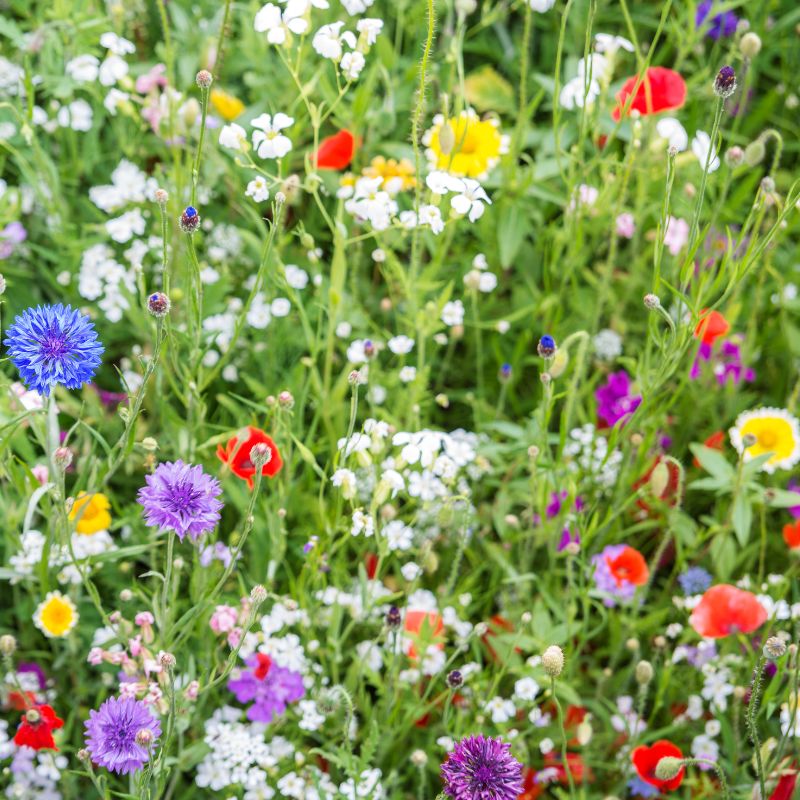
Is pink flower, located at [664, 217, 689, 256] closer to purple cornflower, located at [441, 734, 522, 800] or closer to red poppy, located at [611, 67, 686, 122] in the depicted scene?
red poppy, located at [611, 67, 686, 122]

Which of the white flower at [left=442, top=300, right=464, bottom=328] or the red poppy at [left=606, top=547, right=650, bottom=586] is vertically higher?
the white flower at [left=442, top=300, right=464, bottom=328]

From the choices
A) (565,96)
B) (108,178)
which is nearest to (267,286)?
(108,178)

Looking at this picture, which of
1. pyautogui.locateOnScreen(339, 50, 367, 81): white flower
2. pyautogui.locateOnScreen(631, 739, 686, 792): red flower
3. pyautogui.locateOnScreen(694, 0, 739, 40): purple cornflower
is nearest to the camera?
pyautogui.locateOnScreen(631, 739, 686, 792): red flower

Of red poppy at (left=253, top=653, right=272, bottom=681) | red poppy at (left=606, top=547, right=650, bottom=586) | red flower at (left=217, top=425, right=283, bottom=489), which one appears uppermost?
red flower at (left=217, top=425, right=283, bottom=489)

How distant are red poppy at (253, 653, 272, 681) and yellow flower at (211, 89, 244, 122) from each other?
2.95 ft

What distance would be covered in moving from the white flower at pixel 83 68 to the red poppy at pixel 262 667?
3.00 feet

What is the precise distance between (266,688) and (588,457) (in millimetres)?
576

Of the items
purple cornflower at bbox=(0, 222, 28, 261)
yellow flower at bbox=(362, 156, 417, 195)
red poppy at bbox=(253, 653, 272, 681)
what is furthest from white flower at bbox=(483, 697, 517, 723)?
purple cornflower at bbox=(0, 222, 28, 261)

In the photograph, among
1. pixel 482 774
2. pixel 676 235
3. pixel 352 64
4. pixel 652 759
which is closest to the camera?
pixel 482 774

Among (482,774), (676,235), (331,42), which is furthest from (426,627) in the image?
(676,235)

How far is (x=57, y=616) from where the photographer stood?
128 cm

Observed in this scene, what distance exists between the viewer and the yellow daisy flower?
1533mm

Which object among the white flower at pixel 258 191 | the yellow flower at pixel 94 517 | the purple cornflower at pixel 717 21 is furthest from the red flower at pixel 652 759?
the purple cornflower at pixel 717 21

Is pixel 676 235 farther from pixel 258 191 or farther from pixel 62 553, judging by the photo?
pixel 62 553
